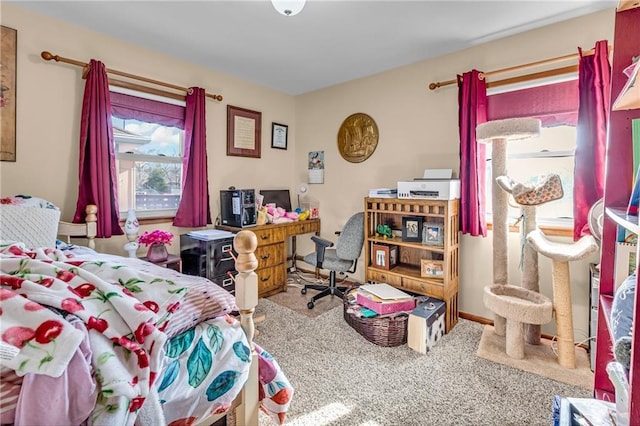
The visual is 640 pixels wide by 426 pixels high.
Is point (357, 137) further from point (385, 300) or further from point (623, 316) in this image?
point (623, 316)

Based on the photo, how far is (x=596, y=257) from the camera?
2143mm

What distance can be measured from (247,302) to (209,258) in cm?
176

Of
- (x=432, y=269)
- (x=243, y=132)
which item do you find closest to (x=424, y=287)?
(x=432, y=269)

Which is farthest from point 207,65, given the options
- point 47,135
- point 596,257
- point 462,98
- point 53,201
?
point 596,257

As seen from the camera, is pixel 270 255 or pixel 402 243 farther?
Result: pixel 270 255

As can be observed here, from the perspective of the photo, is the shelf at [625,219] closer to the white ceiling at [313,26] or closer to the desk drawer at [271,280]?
the white ceiling at [313,26]

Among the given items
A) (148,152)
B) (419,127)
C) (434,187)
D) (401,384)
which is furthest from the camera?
(419,127)

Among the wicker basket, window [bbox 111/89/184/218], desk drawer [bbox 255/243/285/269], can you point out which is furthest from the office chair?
window [bbox 111/89/184/218]

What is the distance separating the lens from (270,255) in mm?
3217

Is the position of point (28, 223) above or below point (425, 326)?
above

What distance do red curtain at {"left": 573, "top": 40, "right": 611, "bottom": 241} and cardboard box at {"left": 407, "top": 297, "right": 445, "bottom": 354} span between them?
1.09 m

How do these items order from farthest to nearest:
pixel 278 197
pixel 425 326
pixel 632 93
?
pixel 278 197, pixel 425 326, pixel 632 93

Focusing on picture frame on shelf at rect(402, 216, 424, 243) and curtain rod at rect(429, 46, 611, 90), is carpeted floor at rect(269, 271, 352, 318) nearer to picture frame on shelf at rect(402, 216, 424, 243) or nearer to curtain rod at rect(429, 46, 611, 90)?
picture frame on shelf at rect(402, 216, 424, 243)

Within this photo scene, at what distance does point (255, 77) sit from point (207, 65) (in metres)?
0.51
